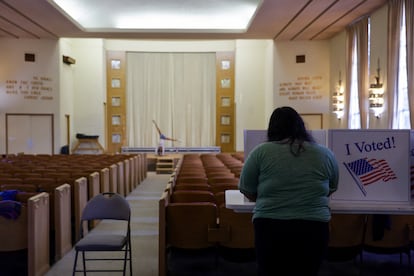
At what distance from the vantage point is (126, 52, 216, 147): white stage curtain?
19.6 m

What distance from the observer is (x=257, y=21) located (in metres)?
13.2

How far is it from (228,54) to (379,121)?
9355mm

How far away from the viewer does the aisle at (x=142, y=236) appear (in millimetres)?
4582

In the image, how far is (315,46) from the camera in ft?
51.2

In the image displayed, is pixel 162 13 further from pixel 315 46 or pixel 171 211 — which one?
pixel 171 211

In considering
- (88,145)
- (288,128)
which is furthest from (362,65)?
(88,145)

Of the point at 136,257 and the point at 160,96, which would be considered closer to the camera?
the point at 136,257

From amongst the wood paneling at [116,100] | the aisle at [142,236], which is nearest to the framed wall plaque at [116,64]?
the wood paneling at [116,100]

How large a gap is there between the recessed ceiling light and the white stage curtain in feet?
13.7

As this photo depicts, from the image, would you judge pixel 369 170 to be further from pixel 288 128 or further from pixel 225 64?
pixel 225 64

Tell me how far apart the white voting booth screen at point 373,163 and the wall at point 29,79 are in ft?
46.8

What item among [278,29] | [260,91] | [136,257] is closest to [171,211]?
[136,257]

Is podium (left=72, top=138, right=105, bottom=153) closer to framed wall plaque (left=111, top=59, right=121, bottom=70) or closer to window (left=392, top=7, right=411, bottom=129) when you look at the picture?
framed wall plaque (left=111, top=59, right=121, bottom=70)

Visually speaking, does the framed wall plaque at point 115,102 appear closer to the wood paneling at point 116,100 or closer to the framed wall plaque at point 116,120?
the wood paneling at point 116,100
